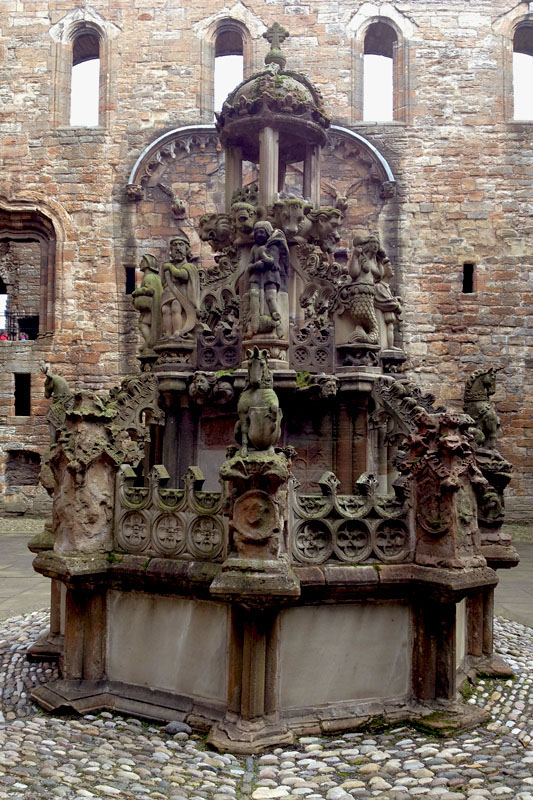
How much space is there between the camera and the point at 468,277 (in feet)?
52.9

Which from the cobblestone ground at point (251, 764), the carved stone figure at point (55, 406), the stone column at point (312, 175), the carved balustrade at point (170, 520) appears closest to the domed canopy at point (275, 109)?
the stone column at point (312, 175)

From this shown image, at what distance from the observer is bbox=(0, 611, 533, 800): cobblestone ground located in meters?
3.64

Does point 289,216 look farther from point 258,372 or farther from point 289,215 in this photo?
point 258,372

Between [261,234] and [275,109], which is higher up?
[275,109]

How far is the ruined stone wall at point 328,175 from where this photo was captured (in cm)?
1591

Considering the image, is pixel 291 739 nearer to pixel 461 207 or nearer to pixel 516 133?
pixel 461 207

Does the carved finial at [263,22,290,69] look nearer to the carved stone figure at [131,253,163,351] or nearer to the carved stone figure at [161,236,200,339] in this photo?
the carved stone figure at [161,236,200,339]

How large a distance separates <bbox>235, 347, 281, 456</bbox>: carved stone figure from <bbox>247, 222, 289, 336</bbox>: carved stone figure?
138 centimetres

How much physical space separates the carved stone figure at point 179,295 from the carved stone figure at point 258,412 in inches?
74.6

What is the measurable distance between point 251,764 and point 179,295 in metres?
3.92

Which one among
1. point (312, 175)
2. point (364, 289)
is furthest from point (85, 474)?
point (312, 175)

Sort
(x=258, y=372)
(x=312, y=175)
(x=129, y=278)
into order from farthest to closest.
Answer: (x=129, y=278), (x=312, y=175), (x=258, y=372)

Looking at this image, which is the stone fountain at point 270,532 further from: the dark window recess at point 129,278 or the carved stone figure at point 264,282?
the dark window recess at point 129,278

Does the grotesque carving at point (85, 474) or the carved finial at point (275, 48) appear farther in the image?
the carved finial at point (275, 48)
